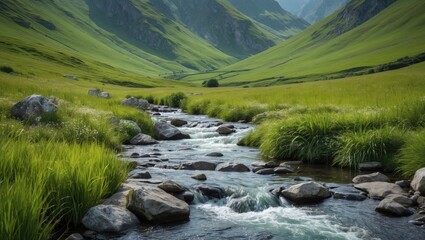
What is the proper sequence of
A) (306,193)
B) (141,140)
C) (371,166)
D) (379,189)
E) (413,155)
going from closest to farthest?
(306,193) → (379,189) → (413,155) → (371,166) → (141,140)

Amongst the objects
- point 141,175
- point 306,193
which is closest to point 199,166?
point 141,175

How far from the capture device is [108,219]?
947 cm

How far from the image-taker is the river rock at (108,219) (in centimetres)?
930

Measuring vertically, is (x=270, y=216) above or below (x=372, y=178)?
below

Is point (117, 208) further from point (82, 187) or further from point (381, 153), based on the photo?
point (381, 153)

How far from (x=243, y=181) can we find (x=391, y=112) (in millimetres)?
9831

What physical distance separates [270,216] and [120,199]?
4291 mm

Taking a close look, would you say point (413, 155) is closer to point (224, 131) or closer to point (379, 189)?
point (379, 189)

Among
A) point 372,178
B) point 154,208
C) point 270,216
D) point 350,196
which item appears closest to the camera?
point 154,208

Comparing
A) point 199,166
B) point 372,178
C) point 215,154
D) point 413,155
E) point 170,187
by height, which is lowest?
point 170,187

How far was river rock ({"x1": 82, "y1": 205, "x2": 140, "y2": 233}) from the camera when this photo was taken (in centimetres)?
930

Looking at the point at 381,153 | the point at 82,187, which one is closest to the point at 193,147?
the point at 381,153

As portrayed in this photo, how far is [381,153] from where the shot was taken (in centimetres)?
1650

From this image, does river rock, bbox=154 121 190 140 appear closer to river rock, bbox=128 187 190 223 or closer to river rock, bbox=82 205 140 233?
river rock, bbox=128 187 190 223
